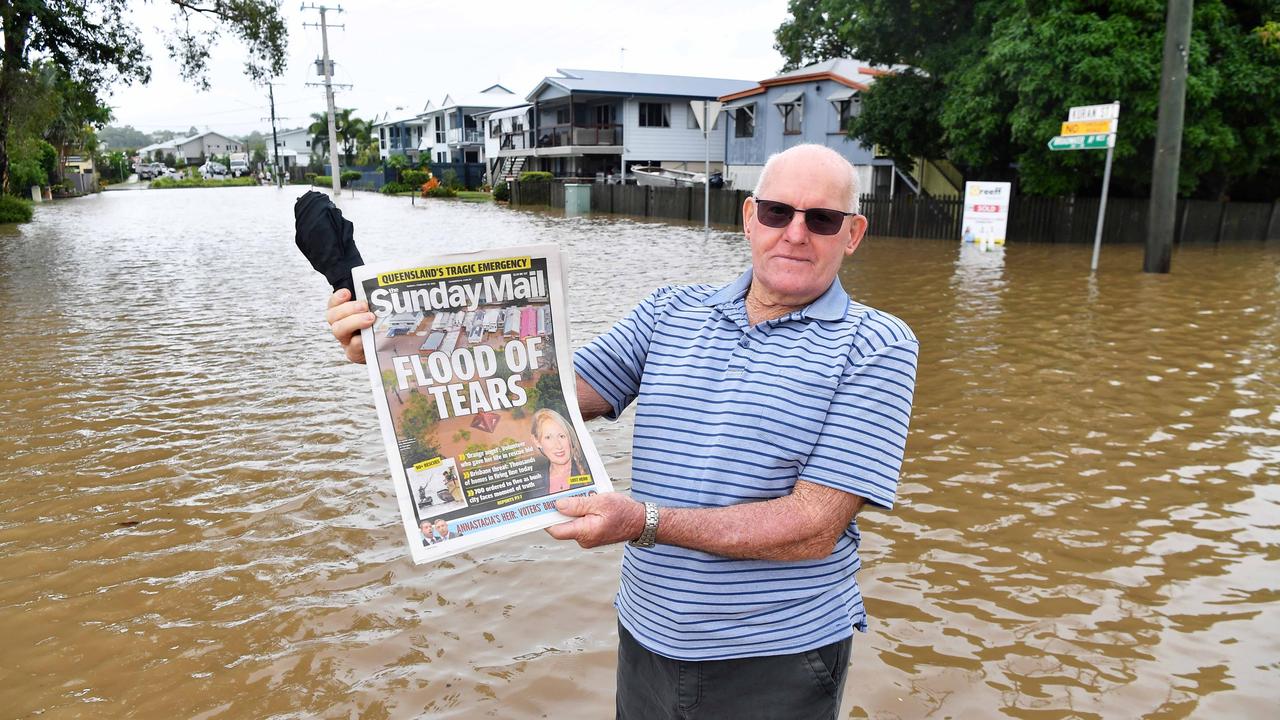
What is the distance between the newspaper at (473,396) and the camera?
1.83 m

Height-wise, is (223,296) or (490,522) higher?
(490,522)

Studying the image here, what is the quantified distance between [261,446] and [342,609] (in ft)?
8.93

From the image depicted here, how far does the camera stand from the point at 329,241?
1980 mm

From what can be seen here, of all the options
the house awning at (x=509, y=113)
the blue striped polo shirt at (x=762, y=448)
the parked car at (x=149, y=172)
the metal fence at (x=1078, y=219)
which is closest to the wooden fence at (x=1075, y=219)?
the metal fence at (x=1078, y=219)

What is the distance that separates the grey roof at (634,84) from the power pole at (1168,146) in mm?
32806

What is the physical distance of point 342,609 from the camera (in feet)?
14.0

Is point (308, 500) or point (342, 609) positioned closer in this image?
point (342, 609)

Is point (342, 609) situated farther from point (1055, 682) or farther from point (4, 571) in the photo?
point (1055, 682)

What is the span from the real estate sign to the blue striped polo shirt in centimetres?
1884

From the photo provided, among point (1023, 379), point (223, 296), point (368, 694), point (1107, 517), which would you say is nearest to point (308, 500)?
point (368, 694)

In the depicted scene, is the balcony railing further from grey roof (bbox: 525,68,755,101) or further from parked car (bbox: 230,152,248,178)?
parked car (bbox: 230,152,248,178)

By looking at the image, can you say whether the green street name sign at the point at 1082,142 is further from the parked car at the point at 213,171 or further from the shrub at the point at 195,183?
the parked car at the point at 213,171

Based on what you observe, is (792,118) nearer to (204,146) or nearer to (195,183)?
(195,183)

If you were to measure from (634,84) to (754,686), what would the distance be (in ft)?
159
